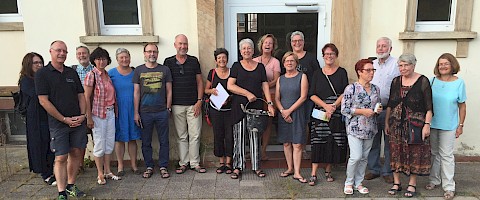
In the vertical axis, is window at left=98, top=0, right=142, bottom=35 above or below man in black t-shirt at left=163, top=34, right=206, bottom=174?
above

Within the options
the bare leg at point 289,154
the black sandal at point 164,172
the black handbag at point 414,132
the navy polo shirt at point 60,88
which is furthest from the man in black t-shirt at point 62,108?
the black handbag at point 414,132

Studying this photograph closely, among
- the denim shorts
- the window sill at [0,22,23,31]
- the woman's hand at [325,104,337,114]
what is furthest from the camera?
the window sill at [0,22,23,31]

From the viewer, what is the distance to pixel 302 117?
423 centimetres

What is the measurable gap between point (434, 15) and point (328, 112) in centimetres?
227

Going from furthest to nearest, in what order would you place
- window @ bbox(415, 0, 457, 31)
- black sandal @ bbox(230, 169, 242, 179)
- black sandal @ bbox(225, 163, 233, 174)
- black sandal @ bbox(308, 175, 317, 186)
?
1. window @ bbox(415, 0, 457, 31)
2. black sandal @ bbox(225, 163, 233, 174)
3. black sandal @ bbox(230, 169, 242, 179)
4. black sandal @ bbox(308, 175, 317, 186)

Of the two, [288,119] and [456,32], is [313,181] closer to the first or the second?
[288,119]

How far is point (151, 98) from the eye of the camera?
14.2 ft

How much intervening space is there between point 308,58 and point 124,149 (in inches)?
105

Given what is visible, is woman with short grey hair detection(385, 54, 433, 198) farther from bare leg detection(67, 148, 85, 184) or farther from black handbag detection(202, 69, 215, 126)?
bare leg detection(67, 148, 85, 184)

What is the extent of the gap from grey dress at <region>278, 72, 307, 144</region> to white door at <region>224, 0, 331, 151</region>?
93 cm

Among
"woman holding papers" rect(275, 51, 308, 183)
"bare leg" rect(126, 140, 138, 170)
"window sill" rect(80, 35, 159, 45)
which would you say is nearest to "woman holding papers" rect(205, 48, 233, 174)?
"woman holding papers" rect(275, 51, 308, 183)

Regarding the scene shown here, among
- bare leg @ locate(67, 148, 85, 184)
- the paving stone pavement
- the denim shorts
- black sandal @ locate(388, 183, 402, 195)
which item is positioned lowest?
the paving stone pavement

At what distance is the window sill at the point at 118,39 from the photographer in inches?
183

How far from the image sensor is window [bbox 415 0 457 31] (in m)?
4.84
